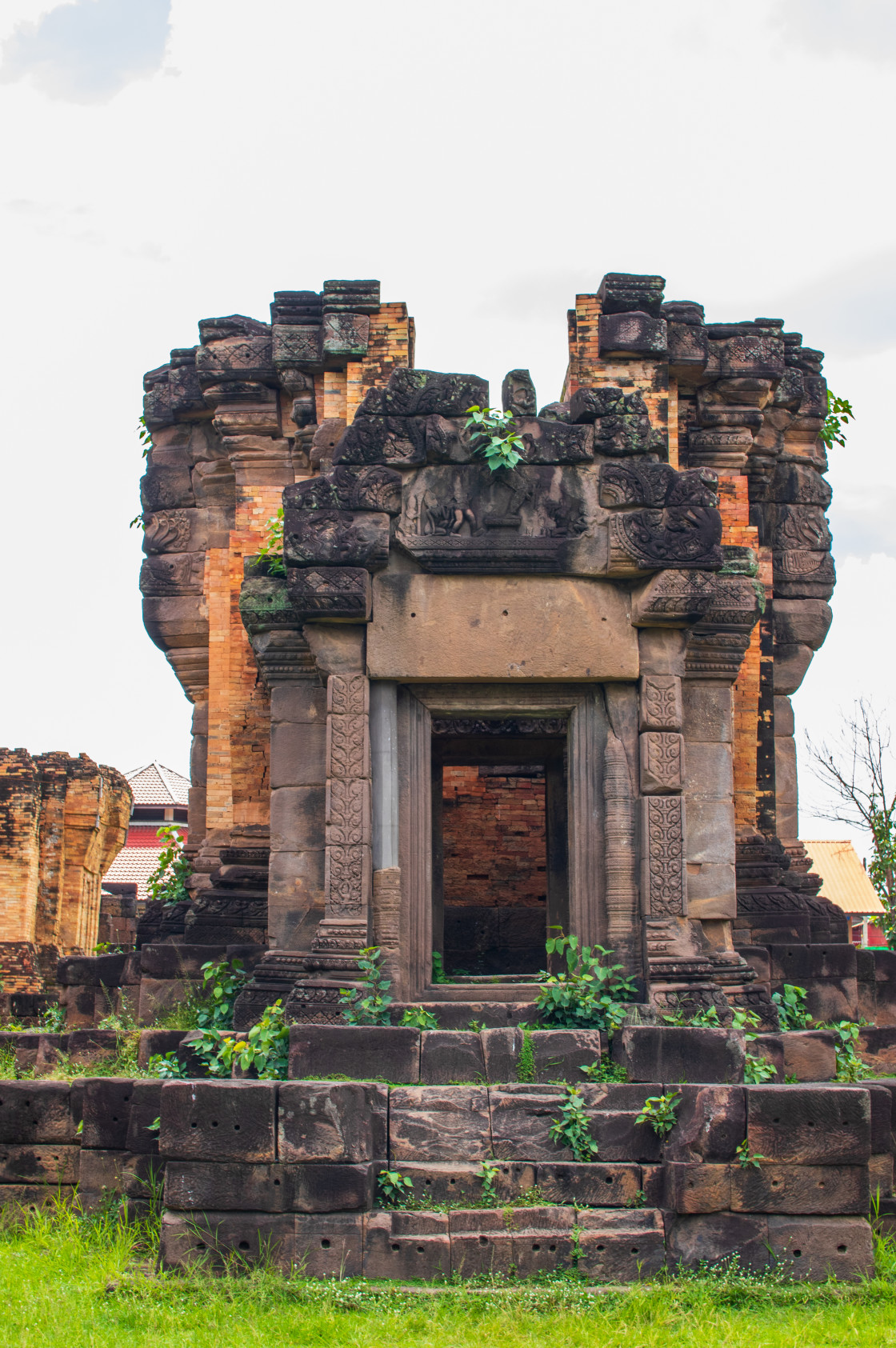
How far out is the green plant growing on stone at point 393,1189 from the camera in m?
6.08

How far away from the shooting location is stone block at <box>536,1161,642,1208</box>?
6.17 meters

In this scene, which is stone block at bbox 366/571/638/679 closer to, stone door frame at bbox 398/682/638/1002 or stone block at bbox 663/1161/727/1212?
stone door frame at bbox 398/682/638/1002

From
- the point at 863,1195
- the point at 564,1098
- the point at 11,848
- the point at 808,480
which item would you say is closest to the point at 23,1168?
the point at 564,1098

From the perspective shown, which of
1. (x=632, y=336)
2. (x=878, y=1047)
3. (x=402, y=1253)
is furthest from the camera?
(x=632, y=336)

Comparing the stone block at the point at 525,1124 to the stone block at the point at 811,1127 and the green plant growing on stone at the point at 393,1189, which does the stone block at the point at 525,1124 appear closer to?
the green plant growing on stone at the point at 393,1189

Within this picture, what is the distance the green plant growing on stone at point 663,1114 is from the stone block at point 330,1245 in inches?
55.9

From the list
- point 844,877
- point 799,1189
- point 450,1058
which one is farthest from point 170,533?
point 844,877

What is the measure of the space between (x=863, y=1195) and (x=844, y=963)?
3908mm

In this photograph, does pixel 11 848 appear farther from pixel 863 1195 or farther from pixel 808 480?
pixel 863 1195

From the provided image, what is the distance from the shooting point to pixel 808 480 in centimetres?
1166

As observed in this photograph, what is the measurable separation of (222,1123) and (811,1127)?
2.69 m

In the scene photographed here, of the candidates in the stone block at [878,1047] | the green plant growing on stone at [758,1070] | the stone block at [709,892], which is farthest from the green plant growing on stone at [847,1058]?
the stone block at [709,892]

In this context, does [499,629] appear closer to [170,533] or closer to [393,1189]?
[393,1189]

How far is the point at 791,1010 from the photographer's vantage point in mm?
8555
